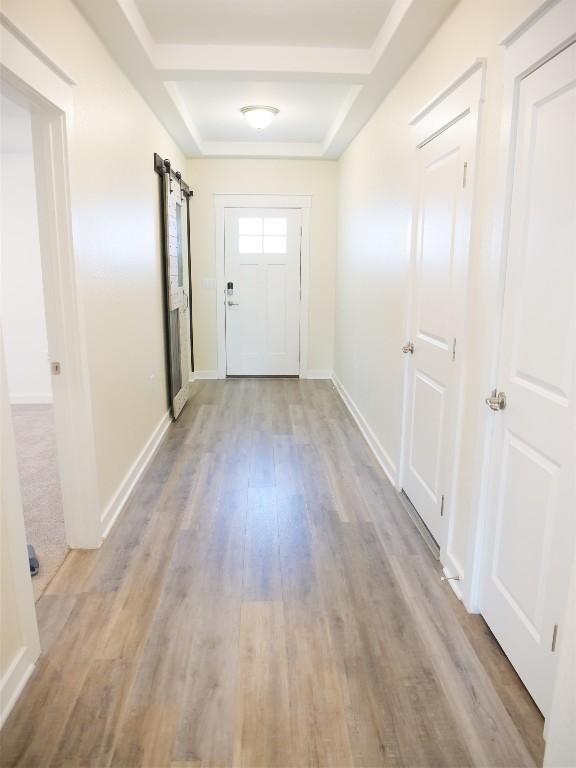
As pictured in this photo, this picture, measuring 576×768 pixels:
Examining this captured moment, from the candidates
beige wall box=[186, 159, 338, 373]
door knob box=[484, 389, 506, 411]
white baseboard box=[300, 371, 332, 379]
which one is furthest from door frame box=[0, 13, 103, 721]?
white baseboard box=[300, 371, 332, 379]

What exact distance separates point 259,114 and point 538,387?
3.48m

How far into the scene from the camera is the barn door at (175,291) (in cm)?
422

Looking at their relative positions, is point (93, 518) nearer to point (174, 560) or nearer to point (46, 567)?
point (46, 567)

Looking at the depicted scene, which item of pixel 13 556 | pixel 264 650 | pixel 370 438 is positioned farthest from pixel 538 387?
pixel 370 438

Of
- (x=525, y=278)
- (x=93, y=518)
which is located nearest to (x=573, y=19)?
(x=525, y=278)

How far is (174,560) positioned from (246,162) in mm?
4646

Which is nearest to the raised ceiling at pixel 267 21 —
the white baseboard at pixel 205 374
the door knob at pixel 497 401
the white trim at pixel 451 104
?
the white trim at pixel 451 104

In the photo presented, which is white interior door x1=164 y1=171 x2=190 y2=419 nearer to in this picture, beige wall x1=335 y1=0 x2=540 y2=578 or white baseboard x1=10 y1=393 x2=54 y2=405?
white baseboard x1=10 y1=393 x2=54 y2=405

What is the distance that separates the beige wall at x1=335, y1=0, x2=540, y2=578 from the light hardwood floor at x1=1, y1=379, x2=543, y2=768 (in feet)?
1.44

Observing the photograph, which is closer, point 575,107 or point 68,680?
point 575,107

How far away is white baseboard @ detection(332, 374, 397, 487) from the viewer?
3354 mm

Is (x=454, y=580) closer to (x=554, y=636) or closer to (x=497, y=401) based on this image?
(x=554, y=636)

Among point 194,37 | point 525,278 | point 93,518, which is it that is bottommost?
point 93,518

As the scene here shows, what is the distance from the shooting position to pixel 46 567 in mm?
2363
